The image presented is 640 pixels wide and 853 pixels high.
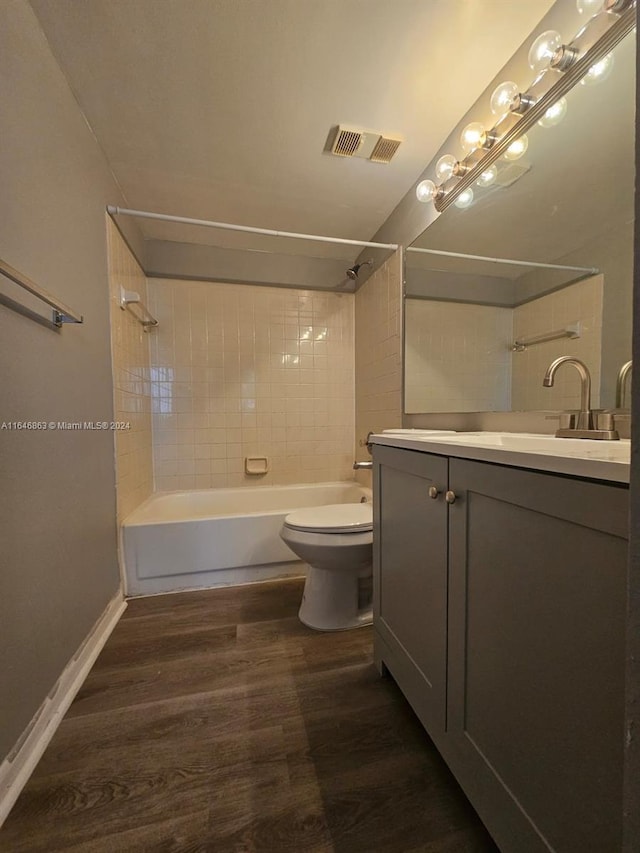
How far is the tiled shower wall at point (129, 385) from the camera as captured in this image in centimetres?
166

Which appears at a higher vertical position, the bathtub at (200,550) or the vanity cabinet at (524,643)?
the vanity cabinet at (524,643)

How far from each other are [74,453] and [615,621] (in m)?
1.49

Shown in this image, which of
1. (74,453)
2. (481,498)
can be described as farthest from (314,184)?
(481,498)

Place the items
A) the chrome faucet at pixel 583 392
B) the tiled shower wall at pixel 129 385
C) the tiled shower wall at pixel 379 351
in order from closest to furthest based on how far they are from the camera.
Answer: the chrome faucet at pixel 583 392
the tiled shower wall at pixel 129 385
the tiled shower wall at pixel 379 351

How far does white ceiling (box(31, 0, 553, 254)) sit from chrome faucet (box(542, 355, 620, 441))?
1098 mm

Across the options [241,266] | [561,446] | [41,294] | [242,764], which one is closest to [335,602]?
[242,764]

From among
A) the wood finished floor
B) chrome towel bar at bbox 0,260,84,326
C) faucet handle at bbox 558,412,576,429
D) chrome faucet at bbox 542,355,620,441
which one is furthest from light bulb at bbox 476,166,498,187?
the wood finished floor

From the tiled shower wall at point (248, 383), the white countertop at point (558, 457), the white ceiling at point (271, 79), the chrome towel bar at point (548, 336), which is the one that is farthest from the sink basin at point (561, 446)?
the tiled shower wall at point (248, 383)

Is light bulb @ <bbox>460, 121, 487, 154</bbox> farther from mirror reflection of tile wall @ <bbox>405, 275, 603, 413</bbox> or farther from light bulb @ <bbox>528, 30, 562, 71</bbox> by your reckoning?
mirror reflection of tile wall @ <bbox>405, 275, 603, 413</bbox>

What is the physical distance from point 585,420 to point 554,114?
0.99 metres

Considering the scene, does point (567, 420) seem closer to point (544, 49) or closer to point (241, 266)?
point (544, 49)

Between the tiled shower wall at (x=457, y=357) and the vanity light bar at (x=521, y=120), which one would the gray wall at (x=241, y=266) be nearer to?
the tiled shower wall at (x=457, y=357)

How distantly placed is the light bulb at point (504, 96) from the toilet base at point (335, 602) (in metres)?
1.80

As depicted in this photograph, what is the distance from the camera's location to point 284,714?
1000 mm
